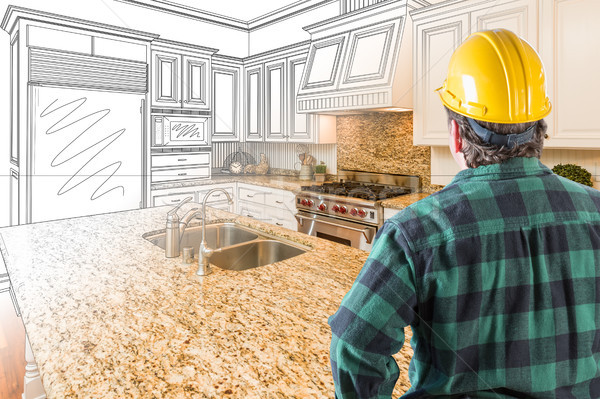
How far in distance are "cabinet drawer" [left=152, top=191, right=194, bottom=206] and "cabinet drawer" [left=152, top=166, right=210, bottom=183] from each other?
0.8 inches

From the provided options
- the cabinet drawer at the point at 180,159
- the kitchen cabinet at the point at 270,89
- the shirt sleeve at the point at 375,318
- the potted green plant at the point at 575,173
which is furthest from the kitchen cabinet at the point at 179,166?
the potted green plant at the point at 575,173

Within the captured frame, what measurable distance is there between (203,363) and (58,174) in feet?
0.80

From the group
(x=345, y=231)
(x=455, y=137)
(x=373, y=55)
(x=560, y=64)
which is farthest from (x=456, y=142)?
(x=345, y=231)

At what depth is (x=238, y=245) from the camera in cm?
83

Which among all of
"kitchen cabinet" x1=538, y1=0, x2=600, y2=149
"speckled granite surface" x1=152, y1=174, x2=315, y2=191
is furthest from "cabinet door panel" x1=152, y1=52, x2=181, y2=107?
"kitchen cabinet" x1=538, y1=0, x2=600, y2=149

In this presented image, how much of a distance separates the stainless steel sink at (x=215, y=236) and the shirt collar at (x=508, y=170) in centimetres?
65

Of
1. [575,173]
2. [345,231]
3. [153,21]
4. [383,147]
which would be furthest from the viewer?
[383,147]

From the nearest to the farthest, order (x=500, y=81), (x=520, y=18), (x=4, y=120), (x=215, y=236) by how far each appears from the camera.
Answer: (x=500, y=81) → (x=4, y=120) → (x=520, y=18) → (x=215, y=236)

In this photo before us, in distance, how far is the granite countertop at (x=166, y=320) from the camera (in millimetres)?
342

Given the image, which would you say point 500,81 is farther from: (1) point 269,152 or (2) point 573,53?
(2) point 573,53

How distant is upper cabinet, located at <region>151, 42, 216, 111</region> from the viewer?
1.51 ft

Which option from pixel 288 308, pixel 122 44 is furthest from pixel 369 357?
pixel 122 44

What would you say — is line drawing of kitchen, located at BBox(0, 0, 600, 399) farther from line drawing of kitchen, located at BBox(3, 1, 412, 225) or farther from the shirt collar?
the shirt collar

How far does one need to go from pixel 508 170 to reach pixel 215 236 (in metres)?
0.75
